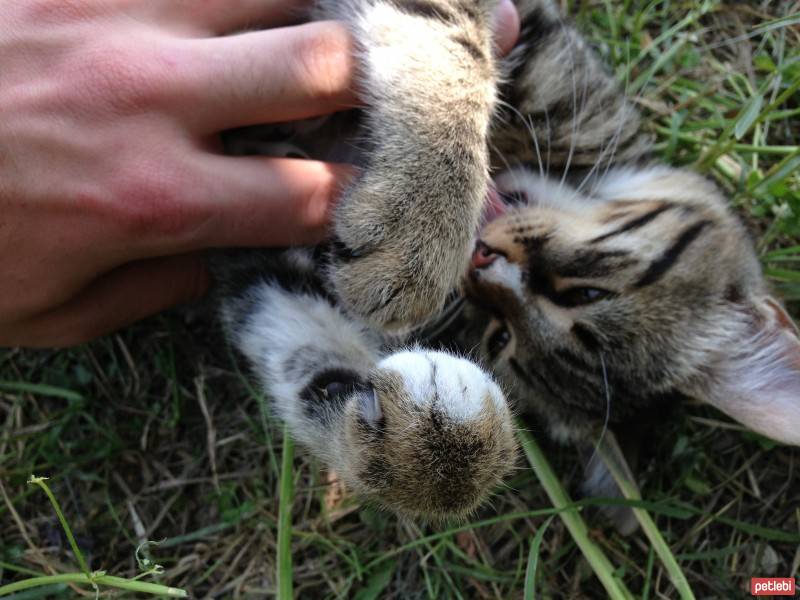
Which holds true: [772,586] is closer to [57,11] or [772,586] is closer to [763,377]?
[763,377]

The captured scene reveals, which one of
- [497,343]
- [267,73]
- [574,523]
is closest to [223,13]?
[267,73]

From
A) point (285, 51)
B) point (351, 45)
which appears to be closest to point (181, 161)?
point (285, 51)

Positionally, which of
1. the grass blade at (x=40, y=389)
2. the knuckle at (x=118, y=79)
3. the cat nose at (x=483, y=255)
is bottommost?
the grass blade at (x=40, y=389)

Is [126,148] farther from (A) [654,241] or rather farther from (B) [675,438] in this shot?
(B) [675,438]

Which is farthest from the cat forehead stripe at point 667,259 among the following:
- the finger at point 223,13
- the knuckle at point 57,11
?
the knuckle at point 57,11

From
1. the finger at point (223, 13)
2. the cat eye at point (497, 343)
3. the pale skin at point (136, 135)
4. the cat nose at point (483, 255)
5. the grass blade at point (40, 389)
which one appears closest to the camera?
the pale skin at point (136, 135)

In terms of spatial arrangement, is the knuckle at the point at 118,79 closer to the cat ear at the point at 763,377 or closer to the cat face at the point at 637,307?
the cat face at the point at 637,307
